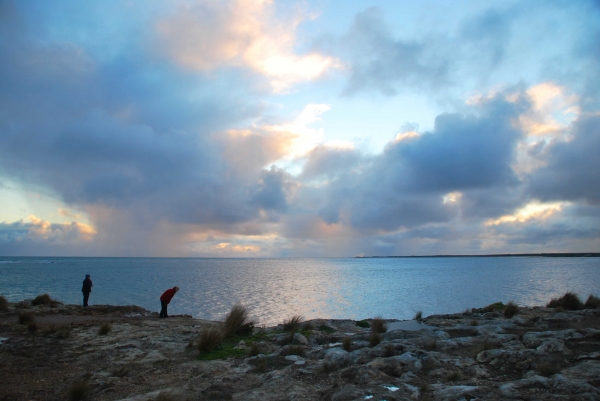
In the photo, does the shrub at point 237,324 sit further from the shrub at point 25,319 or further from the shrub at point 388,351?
the shrub at point 25,319

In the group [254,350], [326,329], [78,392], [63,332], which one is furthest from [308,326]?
[78,392]

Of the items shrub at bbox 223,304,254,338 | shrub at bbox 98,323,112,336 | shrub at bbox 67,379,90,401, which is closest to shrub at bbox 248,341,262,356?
shrub at bbox 223,304,254,338

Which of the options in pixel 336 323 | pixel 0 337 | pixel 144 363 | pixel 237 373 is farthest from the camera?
pixel 336 323

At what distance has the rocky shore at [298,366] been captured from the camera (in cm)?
701

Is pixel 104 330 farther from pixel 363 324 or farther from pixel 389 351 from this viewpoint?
pixel 363 324

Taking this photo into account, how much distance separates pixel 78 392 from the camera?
739cm

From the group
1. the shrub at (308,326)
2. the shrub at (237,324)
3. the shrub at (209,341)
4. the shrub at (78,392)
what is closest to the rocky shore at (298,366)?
the shrub at (78,392)

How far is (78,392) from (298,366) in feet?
15.6

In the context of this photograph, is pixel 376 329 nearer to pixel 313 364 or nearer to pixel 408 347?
pixel 408 347

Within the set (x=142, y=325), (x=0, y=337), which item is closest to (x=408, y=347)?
(x=142, y=325)

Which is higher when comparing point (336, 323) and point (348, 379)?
point (348, 379)

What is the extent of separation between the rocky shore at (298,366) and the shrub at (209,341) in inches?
10.5

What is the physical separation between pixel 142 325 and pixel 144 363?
5.92 metres

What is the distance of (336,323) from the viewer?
18.4 metres
